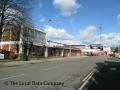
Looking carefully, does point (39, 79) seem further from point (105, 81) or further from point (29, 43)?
point (29, 43)

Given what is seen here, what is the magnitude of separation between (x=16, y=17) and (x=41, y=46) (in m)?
31.5

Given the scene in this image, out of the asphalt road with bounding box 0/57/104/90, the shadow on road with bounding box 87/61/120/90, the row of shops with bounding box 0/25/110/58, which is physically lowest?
the shadow on road with bounding box 87/61/120/90

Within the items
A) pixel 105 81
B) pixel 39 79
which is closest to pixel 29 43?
pixel 39 79

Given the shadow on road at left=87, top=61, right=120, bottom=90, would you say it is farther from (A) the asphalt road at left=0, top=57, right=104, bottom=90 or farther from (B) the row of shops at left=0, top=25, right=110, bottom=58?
(B) the row of shops at left=0, top=25, right=110, bottom=58

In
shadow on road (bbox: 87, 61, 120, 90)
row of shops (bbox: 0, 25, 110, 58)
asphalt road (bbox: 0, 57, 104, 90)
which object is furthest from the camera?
row of shops (bbox: 0, 25, 110, 58)

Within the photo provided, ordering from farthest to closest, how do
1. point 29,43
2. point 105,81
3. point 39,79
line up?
point 29,43
point 39,79
point 105,81

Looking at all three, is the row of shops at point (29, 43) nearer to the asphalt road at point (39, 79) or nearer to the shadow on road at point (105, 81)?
the asphalt road at point (39, 79)

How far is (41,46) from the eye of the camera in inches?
2933

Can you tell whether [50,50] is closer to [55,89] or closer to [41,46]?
[41,46]

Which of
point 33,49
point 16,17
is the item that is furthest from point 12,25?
point 33,49

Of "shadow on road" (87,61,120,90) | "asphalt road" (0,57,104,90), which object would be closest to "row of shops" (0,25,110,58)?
"asphalt road" (0,57,104,90)

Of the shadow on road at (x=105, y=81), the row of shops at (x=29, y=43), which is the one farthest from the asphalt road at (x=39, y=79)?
the row of shops at (x=29, y=43)

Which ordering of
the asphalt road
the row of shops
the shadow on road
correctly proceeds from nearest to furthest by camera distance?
1. the asphalt road
2. the shadow on road
3. the row of shops

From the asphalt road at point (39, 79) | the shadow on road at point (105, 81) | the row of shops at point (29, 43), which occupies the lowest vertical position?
the shadow on road at point (105, 81)
